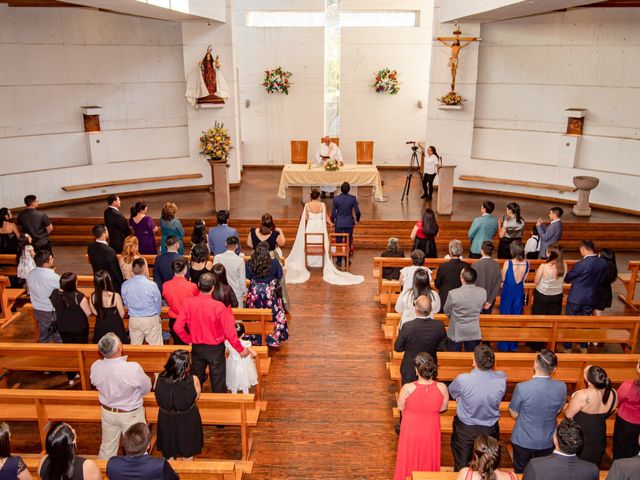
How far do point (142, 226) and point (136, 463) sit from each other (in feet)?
17.1

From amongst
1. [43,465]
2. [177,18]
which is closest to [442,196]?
[177,18]

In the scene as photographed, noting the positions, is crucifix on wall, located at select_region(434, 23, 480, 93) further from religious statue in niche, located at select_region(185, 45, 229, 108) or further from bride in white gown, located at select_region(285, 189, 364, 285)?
bride in white gown, located at select_region(285, 189, 364, 285)

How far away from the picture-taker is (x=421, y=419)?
14.3ft

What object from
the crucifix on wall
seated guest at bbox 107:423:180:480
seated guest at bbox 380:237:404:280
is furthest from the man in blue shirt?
the crucifix on wall

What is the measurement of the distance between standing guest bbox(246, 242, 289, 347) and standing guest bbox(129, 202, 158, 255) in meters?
2.24

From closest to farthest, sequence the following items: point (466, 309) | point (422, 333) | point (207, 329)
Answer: point (422, 333) → point (207, 329) → point (466, 309)

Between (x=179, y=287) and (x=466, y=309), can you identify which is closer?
(x=179, y=287)

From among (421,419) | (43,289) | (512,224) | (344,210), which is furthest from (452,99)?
(421,419)

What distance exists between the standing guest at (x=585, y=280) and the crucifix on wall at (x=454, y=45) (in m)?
7.33

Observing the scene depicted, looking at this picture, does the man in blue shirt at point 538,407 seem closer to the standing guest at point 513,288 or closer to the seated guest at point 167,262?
the standing guest at point 513,288

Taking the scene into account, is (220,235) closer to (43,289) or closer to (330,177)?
(43,289)

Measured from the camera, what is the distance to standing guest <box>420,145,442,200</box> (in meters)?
12.5

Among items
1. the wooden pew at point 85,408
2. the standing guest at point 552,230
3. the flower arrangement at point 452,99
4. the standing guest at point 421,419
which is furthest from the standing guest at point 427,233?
the flower arrangement at point 452,99

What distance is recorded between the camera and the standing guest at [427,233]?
311 inches
